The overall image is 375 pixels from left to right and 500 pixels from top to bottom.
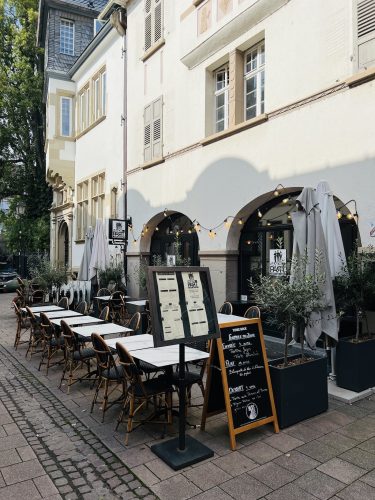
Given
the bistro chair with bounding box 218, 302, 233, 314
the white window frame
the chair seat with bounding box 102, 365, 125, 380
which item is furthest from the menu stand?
the white window frame

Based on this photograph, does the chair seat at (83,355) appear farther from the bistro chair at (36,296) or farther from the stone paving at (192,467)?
the bistro chair at (36,296)

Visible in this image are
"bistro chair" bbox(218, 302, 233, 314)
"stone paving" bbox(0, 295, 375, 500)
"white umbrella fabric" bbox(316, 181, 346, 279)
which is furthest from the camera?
"bistro chair" bbox(218, 302, 233, 314)

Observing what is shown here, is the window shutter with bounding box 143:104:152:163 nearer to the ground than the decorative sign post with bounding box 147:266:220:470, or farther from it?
farther from it

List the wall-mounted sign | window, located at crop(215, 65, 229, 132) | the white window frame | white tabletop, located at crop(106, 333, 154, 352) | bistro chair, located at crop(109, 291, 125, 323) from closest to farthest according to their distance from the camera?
white tabletop, located at crop(106, 333, 154, 352) < the wall-mounted sign < window, located at crop(215, 65, 229, 132) < bistro chair, located at crop(109, 291, 125, 323) < the white window frame

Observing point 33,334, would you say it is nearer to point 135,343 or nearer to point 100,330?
point 100,330

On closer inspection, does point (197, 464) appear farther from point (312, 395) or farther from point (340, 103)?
point (340, 103)

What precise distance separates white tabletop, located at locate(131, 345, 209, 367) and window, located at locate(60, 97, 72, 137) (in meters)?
16.2

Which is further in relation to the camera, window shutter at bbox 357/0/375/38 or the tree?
the tree

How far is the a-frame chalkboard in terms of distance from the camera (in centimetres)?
405

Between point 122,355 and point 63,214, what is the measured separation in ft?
57.0

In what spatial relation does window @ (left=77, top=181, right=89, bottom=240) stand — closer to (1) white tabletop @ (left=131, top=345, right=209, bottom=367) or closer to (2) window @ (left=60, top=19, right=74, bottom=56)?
(2) window @ (left=60, top=19, right=74, bottom=56)

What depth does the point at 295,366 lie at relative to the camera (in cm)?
445

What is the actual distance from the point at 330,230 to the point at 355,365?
6.01 feet

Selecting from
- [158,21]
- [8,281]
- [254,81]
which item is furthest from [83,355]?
[8,281]
